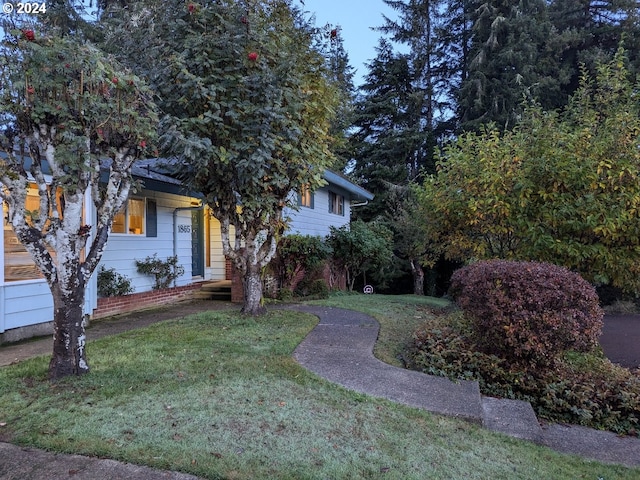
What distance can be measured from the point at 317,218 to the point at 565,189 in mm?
9059

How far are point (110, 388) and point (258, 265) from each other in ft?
13.0

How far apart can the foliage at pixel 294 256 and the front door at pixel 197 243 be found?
2456 mm

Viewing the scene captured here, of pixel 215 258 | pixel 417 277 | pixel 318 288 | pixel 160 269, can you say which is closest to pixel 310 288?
pixel 318 288

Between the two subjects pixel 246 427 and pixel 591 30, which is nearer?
pixel 246 427

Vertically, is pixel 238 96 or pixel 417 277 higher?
pixel 238 96

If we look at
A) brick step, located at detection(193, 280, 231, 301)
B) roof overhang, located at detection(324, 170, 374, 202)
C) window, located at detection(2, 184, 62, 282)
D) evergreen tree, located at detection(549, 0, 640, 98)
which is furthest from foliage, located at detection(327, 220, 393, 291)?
evergreen tree, located at detection(549, 0, 640, 98)

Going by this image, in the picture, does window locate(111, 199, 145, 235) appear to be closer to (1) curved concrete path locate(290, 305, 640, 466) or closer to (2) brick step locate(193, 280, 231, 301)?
(2) brick step locate(193, 280, 231, 301)

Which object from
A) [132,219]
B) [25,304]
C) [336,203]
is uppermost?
[336,203]

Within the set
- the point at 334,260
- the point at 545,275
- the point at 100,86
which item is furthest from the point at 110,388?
the point at 334,260

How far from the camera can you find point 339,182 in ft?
49.7

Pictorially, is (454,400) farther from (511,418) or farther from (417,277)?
(417,277)

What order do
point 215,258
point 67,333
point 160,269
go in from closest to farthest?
point 67,333, point 160,269, point 215,258

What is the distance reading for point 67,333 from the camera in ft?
13.4

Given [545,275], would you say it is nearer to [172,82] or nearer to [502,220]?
[502,220]
